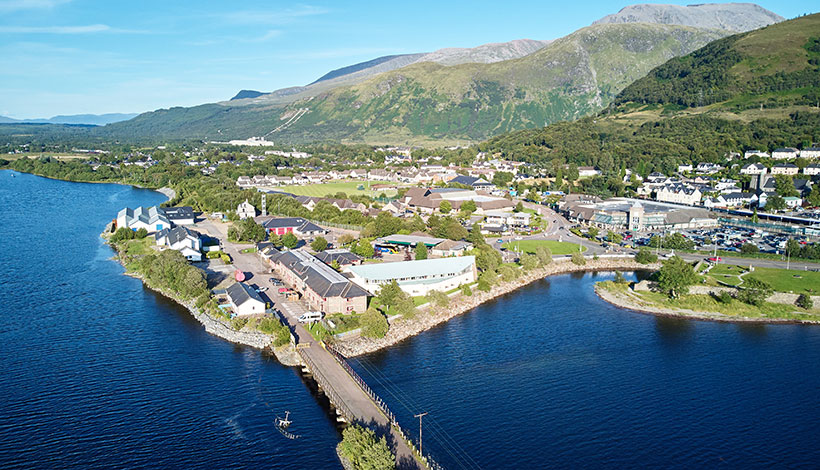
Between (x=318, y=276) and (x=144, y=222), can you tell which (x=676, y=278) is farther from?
(x=144, y=222)

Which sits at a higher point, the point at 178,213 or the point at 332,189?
the point at 178,213

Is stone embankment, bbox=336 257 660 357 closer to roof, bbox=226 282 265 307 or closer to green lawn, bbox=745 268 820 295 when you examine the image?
roof, bbox=226 282 265 307

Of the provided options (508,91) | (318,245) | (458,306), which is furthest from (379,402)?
(508,91)

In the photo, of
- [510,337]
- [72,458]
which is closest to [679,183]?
[510,337]

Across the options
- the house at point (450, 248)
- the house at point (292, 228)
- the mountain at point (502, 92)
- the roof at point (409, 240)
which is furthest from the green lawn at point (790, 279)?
the mountain at point (502, 92)

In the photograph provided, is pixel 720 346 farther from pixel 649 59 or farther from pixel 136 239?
pixel 649 59

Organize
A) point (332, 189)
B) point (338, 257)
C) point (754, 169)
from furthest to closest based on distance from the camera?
point (332, 189) → point (754, 169) → point (338, 257)
